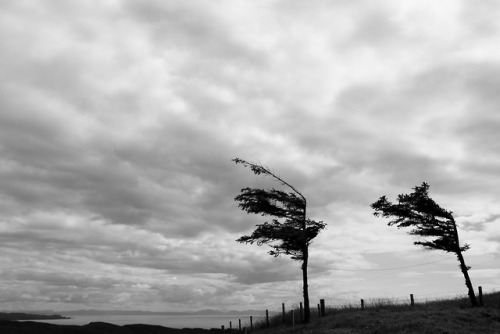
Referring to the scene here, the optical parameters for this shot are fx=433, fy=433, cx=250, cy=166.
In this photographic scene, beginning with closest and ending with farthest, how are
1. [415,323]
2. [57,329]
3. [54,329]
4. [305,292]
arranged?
[415,323] < [305,292] < [54,329] < [57,329]

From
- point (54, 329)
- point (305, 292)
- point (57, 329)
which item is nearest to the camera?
point (305, 292)

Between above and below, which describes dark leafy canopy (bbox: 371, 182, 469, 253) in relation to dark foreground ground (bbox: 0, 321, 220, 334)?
above

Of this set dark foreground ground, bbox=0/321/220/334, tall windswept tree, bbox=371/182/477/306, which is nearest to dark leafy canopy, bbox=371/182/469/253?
tall windswept tree, bbox=371/182/477/306

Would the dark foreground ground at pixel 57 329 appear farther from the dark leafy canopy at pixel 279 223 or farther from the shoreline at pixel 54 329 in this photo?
the dark leafy canopy at pixel 279 223

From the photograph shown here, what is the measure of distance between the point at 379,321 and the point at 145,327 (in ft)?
108

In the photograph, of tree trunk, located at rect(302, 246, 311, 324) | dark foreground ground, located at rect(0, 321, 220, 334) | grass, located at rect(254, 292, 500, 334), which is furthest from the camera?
dark foreground ground, located at rect(0, 321, 220, 334)

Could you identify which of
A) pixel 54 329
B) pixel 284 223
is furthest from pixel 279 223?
pixel 54 329

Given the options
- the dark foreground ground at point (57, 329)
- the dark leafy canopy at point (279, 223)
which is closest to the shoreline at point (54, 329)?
the dark foreground ground at point (57, 329)

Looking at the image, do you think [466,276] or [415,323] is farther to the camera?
[466,276]

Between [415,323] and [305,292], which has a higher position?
[305,292]

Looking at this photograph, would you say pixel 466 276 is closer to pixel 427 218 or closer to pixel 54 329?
pixel 427 218

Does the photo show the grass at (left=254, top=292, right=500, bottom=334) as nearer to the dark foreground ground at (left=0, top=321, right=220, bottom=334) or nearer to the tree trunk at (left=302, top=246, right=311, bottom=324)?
the tree trunk at (left=302, top=246, right=311, bottom=324)

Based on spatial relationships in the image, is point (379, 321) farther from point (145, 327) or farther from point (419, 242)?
point (145, 327)

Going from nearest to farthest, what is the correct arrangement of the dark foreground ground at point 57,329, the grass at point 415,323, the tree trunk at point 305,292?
the grass at point 415,323 → the tree trunk at point 305,292 → the dark foreground ground at point 57,329
